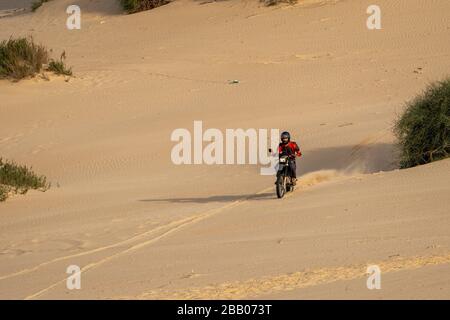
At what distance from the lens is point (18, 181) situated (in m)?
16.5

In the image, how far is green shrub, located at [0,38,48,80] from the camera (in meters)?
24.6

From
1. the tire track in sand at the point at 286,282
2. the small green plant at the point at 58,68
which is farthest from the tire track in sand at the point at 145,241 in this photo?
the small green plant at the point at 58,68

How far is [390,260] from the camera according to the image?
892 cm

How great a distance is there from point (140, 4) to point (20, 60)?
347 inches

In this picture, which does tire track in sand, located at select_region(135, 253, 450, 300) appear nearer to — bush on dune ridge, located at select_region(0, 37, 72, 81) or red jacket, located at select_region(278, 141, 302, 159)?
red jacket, located at select_region(278, 141, 302, 159)

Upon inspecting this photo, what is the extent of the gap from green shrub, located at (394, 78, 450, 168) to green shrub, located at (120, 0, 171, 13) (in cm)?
1871

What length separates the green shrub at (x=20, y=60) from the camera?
24.6 meters

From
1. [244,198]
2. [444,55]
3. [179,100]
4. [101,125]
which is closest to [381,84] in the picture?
[444,55]

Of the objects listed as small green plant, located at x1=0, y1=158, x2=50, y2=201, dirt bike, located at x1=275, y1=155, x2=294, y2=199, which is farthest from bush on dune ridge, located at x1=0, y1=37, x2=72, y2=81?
dirt bike, located at x1=275, y1=155, x2=294, y2=199

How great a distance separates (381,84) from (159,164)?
610 cm

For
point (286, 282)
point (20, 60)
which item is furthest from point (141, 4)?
point (286, 282)

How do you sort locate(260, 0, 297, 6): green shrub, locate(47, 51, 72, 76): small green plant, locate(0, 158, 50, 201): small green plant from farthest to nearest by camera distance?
locate(260, 0, 297, 6): green shrub
locate(47, 51, 72, 76): small green plant
locate(0, 158, 50, 201): small green plant

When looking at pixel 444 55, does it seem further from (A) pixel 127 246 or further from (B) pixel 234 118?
(A) pixel 127 246

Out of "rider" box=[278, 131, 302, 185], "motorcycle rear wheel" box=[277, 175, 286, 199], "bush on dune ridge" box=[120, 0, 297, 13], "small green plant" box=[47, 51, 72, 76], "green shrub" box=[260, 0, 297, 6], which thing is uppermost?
"bush on dune ridge" box=[120, 0, 297, 13]
